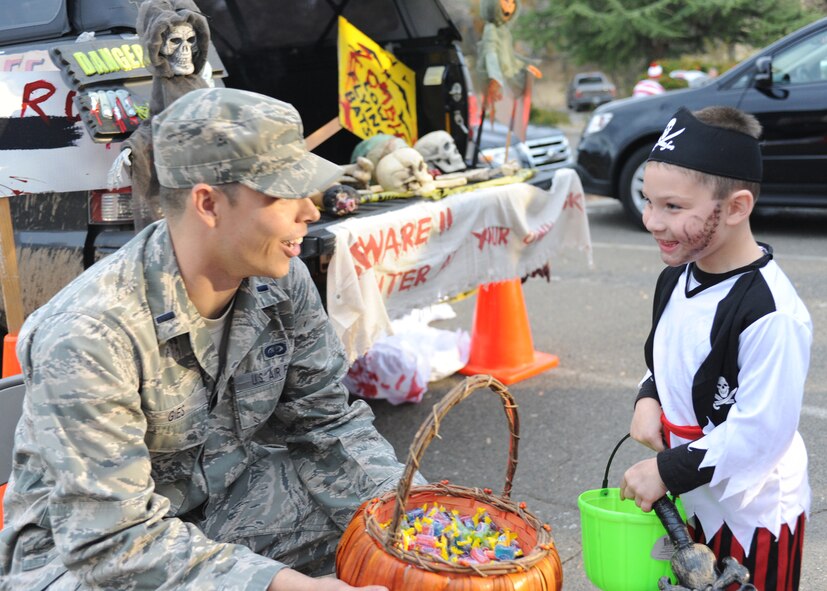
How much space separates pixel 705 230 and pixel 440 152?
8.61 ft

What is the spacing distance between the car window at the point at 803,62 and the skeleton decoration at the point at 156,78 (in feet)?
17.4

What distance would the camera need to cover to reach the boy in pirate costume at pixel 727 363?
1805mm

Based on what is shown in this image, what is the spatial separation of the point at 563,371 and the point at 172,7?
103 inches

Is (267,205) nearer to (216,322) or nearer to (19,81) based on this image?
(216,322)

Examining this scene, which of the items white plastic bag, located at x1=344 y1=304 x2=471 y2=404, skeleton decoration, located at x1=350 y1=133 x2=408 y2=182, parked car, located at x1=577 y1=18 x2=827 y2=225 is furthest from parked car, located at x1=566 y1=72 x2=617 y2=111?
skeleton decoration, located at x1=350 y1=133 x2=408 y2=182

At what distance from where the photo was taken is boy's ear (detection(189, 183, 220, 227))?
1.79 metres

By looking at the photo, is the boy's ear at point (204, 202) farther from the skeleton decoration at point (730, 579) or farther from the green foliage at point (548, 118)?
the green foliage at point (548, 118)

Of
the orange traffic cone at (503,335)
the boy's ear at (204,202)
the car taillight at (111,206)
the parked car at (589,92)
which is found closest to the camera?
the boy's ear at (204,202)

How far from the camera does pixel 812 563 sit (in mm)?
2797

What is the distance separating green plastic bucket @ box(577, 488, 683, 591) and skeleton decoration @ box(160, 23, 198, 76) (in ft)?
6.14

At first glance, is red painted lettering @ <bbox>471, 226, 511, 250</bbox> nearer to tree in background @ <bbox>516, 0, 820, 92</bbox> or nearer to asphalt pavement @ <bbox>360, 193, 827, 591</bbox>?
asphalt pavement @ <bbox>360, 193, 827, 591</bbox>

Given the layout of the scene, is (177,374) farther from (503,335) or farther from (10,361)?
(503,335)

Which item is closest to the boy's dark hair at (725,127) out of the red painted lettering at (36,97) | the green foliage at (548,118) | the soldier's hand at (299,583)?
the soldier's hand at (299,583)

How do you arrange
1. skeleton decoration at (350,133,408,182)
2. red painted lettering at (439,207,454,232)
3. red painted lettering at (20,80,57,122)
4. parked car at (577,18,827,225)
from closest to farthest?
red painted lettering at (20,80,57,122), red painted lettering at (439,207,454,232), skeleton decoration at (350,133,408,182), parked car at (577,18,827,225)
